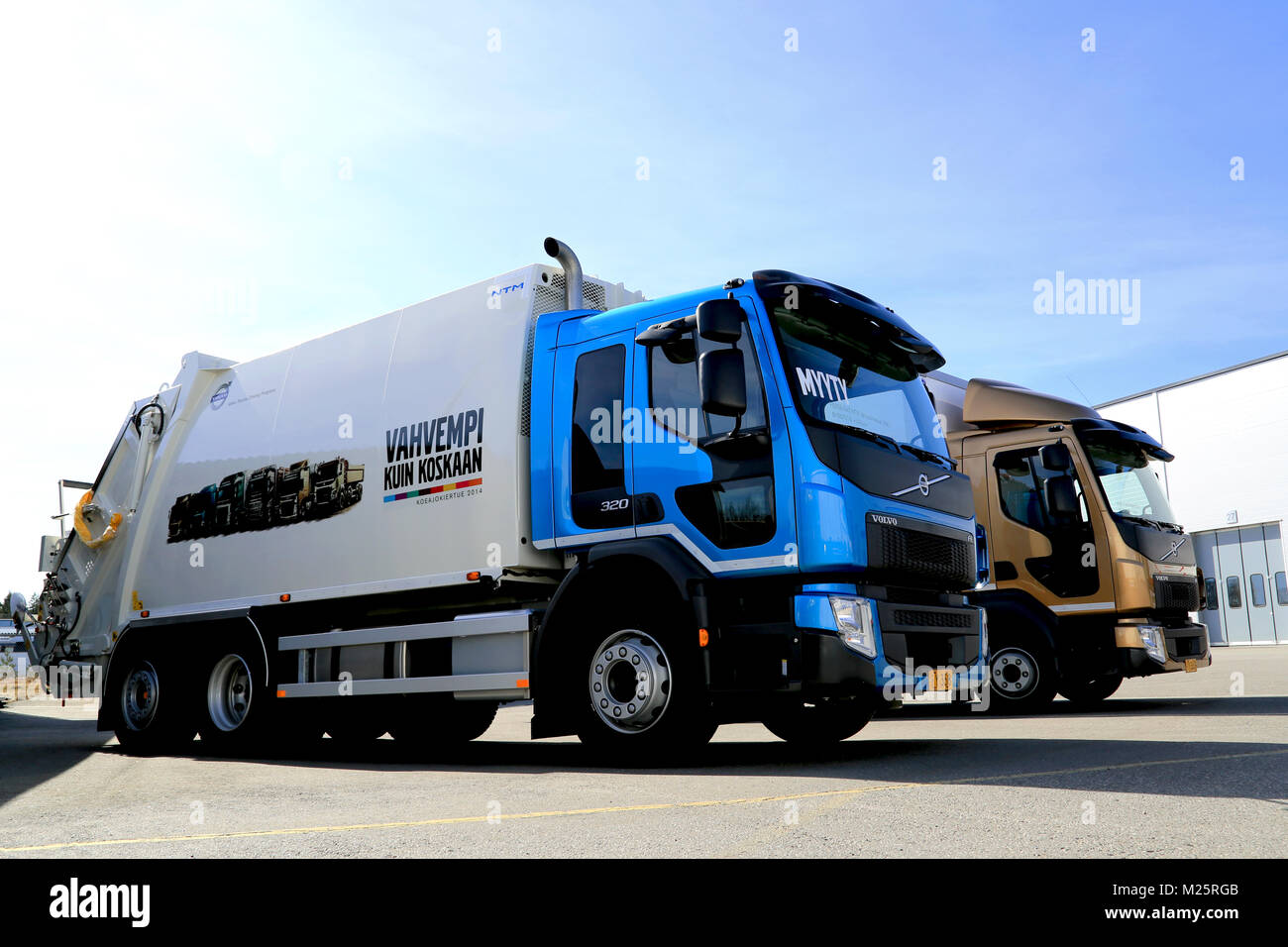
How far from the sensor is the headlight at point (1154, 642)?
9641 millimetres

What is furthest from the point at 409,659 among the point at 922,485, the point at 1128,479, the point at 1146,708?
the point at 1146,708

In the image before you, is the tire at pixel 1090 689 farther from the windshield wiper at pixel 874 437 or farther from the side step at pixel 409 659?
the side step at pixel 409 659

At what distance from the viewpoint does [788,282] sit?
6504 millimetres

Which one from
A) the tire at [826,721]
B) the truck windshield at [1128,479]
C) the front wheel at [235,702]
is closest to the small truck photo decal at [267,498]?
the front wheel at [235,702]

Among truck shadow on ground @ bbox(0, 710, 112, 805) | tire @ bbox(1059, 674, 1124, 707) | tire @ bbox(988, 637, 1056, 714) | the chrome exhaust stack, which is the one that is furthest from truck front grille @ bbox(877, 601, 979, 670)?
truck shadow on ground @ bbox(0, 710, 112, 805)

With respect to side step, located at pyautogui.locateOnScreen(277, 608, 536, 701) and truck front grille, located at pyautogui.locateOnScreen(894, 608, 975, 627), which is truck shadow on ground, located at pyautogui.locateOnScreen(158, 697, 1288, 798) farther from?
truck front grille, located at pyautogui.locateOnScreen(894, 608, 975, 627)

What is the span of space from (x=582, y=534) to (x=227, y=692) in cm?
457

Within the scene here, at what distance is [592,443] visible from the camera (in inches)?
273

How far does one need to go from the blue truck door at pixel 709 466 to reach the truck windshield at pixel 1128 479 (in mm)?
5357

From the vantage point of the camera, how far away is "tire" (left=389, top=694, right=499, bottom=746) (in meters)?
9.44

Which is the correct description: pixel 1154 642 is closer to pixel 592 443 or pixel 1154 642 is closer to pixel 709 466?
pixel 709 466

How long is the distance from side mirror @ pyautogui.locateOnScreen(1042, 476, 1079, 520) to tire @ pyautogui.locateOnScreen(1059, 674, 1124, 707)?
1.77 m

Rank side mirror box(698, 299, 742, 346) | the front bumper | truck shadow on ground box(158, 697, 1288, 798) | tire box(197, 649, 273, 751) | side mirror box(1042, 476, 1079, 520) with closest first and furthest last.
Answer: truck shadow on ground box(158, 697, 1288, 798)
side mirror box(698, 299, 742, 346)
tire box(197, 649, 273, 751)
the front bumper
side mirror box(1042, 476, 1079, 520)
